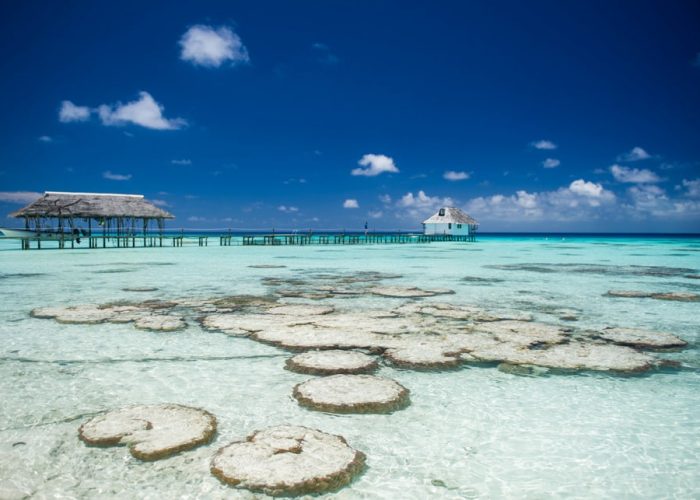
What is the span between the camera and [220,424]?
3.50 m

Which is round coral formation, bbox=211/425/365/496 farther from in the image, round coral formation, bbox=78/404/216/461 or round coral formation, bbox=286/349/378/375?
round coral formation, bbox=286/349/378/375

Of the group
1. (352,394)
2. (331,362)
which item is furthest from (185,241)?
(352,394)

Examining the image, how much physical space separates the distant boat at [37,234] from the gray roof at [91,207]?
113cm

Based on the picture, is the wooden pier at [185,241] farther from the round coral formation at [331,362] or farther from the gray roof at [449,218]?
the round coral formation at [331,362]

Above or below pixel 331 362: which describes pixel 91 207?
above

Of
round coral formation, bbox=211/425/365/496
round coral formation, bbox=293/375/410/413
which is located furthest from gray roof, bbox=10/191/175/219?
round coral formation, bbox=211/425/365/496

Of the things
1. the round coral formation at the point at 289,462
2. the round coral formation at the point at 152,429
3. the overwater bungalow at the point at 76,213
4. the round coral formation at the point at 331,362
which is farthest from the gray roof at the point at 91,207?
the round coral formation at the point at 289,462

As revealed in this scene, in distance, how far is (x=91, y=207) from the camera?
30.3 metres

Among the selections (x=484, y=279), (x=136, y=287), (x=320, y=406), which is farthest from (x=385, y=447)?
(x=484, y=279)

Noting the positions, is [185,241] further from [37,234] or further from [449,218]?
[449,218]

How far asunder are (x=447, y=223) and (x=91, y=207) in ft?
118

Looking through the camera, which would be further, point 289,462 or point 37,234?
point 37,234

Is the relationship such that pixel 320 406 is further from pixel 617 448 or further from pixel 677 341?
pixel 677 341

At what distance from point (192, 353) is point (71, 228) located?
30.4m
